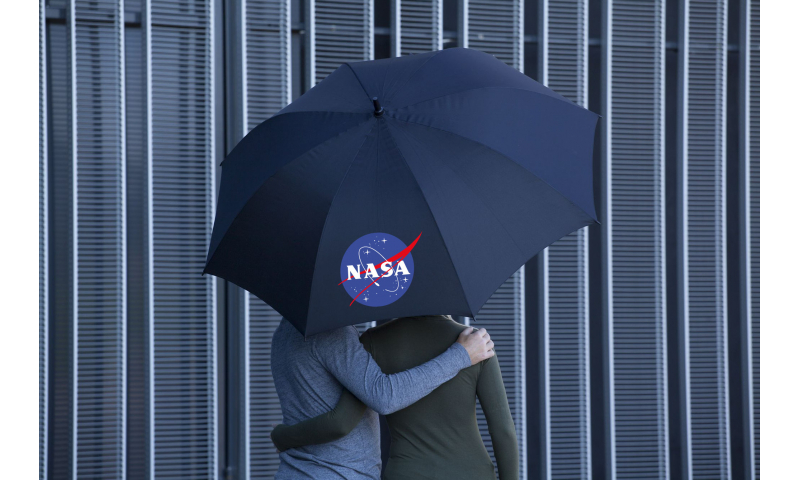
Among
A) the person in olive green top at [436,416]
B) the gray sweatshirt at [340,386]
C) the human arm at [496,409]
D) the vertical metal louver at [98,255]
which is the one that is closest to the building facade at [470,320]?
the vertical metal louver at [98,255]

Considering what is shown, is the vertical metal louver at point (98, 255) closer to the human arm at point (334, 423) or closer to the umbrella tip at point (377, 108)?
the human arm at point (334, 423)

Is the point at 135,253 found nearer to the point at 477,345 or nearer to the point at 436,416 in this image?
the point at 436,416

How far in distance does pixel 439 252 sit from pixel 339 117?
48 cm

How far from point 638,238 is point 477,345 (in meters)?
2.96

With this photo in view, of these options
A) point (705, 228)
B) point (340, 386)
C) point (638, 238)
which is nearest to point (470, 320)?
point (638, 238)

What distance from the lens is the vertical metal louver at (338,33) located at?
14.9ft

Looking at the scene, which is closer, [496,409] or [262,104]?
[496,409]

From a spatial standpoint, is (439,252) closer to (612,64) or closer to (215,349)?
(215,349)

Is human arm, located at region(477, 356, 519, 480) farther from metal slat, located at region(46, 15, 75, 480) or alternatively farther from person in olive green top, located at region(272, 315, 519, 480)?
metal slat, located at region(46, 15, 75, 480)

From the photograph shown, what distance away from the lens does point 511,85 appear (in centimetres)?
227

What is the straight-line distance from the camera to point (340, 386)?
2236 mm

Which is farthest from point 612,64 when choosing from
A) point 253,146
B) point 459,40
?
point 253,146

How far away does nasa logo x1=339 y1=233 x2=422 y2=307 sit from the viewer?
6.48ft

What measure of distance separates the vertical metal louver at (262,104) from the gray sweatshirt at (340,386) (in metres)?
2.17
